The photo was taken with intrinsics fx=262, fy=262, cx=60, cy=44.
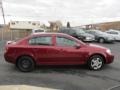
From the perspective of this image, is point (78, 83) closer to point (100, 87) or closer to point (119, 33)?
point (100, 87)

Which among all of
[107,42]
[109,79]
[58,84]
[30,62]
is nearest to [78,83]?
[58,84]

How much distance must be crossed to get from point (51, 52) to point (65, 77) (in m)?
1.43

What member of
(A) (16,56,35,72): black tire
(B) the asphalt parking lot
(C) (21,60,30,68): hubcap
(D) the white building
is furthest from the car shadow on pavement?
(D) the white building

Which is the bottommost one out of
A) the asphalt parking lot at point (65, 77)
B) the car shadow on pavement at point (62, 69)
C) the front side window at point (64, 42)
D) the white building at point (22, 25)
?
the asphalt parking lot at point (65, 77)

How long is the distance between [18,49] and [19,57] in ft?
1.02

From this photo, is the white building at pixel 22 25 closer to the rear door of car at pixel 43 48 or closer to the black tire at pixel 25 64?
the rear door of car at pixel 43 48

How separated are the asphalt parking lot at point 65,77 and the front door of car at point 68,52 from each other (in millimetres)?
391

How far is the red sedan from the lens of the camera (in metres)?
10.0

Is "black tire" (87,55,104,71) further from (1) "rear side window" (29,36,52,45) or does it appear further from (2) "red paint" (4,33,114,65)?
(1) "rear side window" (29,36,52,45)

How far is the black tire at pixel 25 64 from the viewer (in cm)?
1000

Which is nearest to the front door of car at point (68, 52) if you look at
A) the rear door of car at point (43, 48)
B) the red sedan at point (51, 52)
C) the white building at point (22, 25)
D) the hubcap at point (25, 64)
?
the red sedan at point (51, 52)

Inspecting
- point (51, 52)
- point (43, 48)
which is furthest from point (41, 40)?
point (51, 52)

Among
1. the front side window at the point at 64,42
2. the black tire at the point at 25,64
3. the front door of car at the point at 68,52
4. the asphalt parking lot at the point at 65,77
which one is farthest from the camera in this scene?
the front side window at the point at 64,42

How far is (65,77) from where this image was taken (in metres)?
9.02
